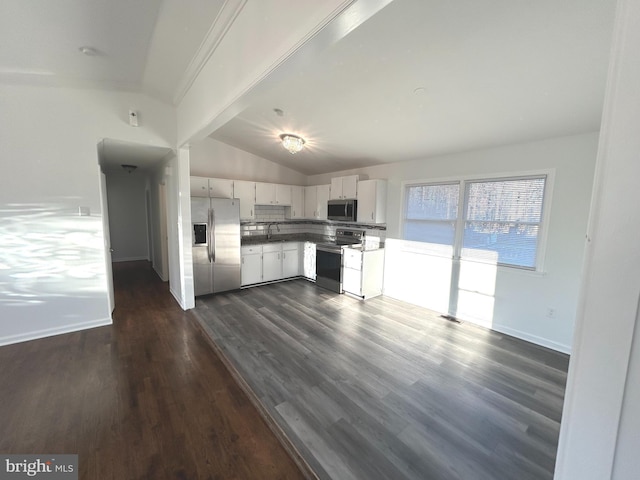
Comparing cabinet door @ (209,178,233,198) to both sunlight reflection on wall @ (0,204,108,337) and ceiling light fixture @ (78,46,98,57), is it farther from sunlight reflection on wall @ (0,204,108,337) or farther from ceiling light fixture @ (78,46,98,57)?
ceiling light fixture @ (78,46,98,57)

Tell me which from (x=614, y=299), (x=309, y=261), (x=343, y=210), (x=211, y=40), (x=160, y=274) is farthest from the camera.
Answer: (x=160, y=274)

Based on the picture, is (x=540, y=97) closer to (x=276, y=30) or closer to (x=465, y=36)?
(x=465, y=36)

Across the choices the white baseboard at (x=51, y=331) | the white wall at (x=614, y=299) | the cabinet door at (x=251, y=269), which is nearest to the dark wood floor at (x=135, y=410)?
the white baseboard at (x=51, y=331)

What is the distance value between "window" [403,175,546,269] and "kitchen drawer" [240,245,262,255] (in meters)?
2.81

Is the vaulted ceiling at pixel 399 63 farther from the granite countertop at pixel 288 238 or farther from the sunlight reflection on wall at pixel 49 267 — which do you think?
the granite countertop at pixel 288 238

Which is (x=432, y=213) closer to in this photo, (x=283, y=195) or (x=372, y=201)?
(x=372, y=201)

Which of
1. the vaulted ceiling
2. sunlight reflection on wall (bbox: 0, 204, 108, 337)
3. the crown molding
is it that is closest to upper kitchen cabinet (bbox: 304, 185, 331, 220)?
the vaulted ceiling

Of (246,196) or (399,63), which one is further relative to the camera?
(246,196)

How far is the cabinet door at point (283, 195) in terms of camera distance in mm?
5566

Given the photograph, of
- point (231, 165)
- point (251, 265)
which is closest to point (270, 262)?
point (251, 265)

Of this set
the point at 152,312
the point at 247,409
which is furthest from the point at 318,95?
the point at 152,312

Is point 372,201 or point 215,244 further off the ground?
point 372,201

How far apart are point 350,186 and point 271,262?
217 cm

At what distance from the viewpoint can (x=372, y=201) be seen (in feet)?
14.9
